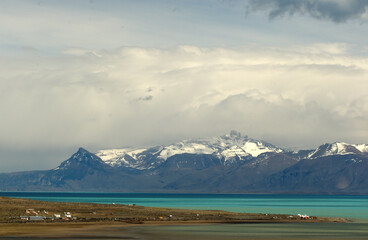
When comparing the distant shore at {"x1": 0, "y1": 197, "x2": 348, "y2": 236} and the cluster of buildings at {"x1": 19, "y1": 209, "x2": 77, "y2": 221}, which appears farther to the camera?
the cluster of buildings at {"x1": 19, "y1": 209, "x2": 77, "y2": 221}

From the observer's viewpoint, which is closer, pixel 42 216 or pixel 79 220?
pixel 79 220

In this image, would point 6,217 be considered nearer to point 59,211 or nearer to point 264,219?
point 59,211

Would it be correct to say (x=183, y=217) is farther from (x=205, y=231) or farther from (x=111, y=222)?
(x=205, y=231)

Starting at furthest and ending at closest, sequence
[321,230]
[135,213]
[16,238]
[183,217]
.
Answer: [135,213]
[183,217]
[321,230]
[16,238]

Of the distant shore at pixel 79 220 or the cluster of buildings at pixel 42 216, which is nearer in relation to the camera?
the distant shore at pixel 79 220

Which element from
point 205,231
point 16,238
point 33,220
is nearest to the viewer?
point 16,238

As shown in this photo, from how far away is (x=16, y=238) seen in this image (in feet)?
318

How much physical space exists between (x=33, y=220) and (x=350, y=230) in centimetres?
6364

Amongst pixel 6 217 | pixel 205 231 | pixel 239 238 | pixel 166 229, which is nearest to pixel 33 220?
pixel 6 217

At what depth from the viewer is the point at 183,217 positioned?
154875 millimetres

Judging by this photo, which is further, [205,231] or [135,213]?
[135,213]

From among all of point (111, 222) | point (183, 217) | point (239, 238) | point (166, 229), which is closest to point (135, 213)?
point (183, 217)

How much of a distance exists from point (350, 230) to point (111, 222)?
48.7 m

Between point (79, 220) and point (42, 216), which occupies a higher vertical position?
point (42, 216)
